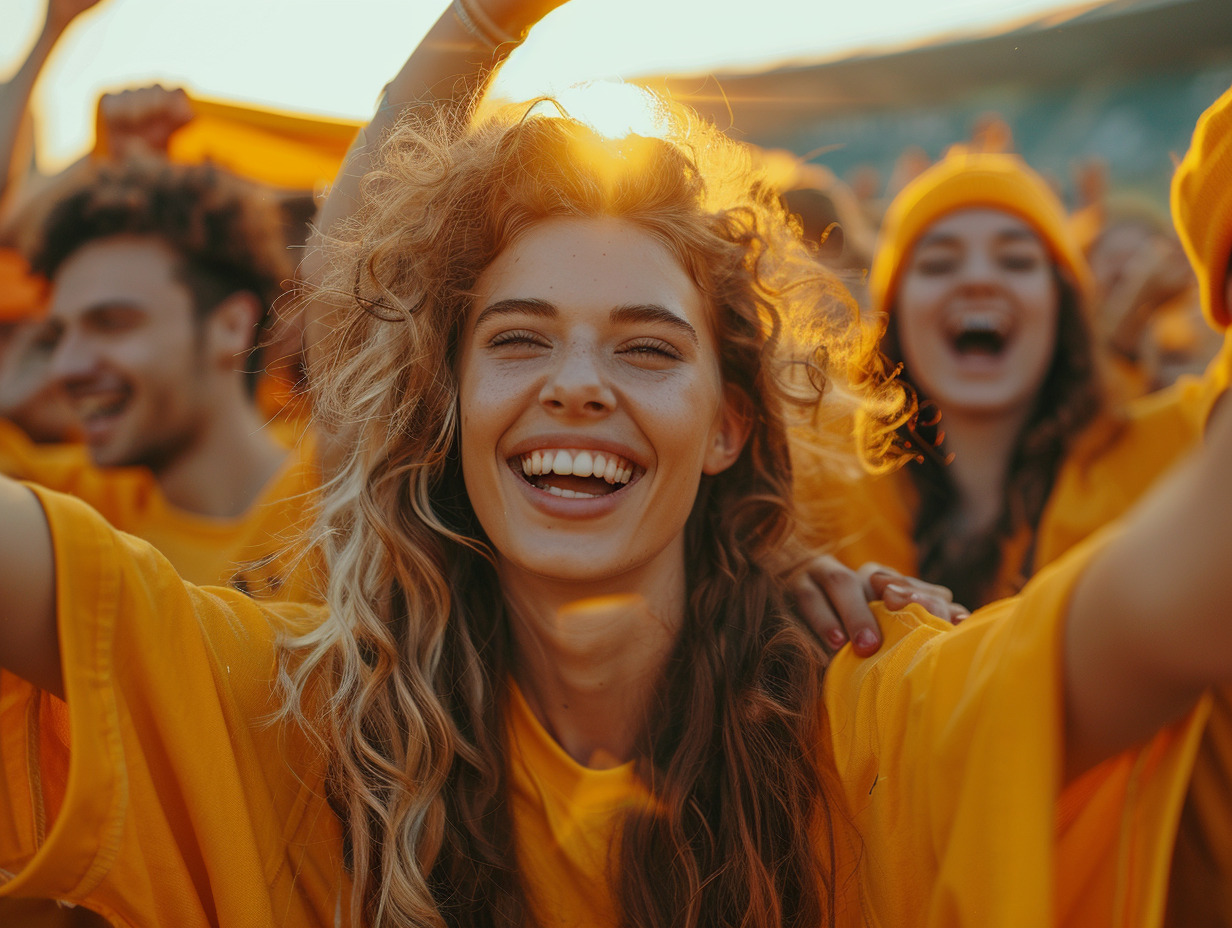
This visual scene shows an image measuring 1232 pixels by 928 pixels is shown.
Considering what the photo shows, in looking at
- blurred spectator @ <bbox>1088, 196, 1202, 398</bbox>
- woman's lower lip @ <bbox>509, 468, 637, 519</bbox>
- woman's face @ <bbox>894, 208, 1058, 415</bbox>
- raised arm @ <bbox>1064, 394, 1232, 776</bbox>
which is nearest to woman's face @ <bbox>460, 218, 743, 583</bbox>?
woman's lower lip @ <bbox>509, 468, 637, 519</bbox>

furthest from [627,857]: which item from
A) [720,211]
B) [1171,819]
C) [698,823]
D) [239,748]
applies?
[720,211]

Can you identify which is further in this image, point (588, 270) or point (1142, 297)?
point (1142, 297)

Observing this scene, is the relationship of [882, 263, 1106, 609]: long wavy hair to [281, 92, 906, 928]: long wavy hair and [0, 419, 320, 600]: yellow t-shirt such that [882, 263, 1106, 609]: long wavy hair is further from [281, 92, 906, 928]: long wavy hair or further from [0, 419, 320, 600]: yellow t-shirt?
[0, 419, 320, 600]: yellow t-shirt

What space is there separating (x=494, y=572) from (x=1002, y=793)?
1118mm

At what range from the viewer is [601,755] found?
1811 mm

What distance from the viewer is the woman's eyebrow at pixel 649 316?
5.74 feet

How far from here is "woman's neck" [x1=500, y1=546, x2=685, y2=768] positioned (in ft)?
6.01

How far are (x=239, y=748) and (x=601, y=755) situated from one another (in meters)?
0.62

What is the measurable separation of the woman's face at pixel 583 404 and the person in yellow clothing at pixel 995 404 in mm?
1421

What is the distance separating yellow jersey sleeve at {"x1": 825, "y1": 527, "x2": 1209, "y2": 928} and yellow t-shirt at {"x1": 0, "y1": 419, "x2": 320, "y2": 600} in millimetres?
1425

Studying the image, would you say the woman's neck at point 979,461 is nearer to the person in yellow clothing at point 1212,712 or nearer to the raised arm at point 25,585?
the person in yellow clothing at point 1212,712

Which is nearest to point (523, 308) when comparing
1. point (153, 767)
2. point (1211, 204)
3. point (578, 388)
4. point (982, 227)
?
point (578, 388)

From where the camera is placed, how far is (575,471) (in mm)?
1744

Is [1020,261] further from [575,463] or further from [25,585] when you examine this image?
[25,585]
